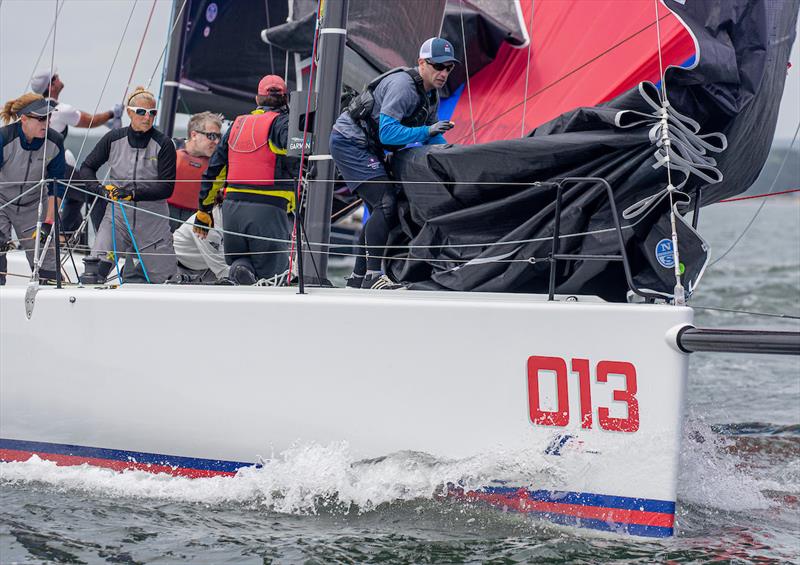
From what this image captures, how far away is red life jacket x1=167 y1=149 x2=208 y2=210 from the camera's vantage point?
6.31 metres

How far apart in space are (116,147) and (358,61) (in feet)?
4.47

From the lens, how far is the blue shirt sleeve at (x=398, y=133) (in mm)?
4465

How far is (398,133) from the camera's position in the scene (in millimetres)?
4477

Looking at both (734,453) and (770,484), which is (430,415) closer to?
(770,484)

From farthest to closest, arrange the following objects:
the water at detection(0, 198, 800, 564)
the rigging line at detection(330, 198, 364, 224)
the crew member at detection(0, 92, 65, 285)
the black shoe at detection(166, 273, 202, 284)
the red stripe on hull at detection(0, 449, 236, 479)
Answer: the rigging line at detection(330, 198, 364, 224) → the crew member at detection(0, 92, 65, 285) → the black shoe at detection(166, 273, 202, 284) → the red stripe on hull at detection(0, 449, 236, 479) → the water at detection(0, 198, 800, 564)

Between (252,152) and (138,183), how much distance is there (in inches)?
24.5

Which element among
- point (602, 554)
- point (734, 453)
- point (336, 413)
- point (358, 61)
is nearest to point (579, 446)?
point (602, 554)

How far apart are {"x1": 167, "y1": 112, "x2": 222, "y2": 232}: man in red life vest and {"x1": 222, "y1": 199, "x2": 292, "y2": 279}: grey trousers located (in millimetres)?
425

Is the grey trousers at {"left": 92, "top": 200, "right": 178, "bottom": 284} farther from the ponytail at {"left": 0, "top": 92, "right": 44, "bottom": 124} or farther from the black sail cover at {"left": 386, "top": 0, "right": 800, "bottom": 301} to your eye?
the black sail cover at {"left": 386, "top": 0, "right": 800, "bottom": 301}

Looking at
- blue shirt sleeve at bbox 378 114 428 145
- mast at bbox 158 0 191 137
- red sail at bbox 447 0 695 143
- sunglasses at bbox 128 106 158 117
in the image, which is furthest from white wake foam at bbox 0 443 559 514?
mast at bbox 158 0 191 137

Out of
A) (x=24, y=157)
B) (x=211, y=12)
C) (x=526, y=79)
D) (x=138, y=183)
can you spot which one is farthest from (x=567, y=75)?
(x=211, y=12)

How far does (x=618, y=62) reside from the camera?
18.9 ft

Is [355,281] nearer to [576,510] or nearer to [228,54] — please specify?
[576,510]

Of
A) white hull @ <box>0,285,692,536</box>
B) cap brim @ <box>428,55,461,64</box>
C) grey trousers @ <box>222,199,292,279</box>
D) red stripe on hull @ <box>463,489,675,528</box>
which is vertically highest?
cap brim @ <box>428,55,461,64</box>
